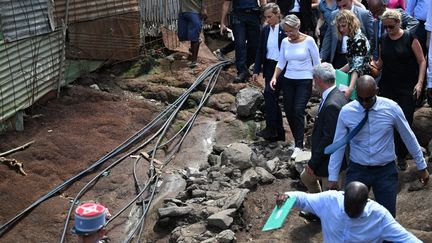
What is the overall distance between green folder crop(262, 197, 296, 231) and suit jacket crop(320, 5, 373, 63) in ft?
12.8

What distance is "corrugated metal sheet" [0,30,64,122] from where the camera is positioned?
30.8 ft

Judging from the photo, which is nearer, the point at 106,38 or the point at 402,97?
the point at 402,97

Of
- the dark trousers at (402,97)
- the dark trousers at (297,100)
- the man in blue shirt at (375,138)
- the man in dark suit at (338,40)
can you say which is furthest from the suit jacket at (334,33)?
the man in blue shirt at (375,138)

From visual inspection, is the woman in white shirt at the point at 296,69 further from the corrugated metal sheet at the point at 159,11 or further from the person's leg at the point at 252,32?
the corrugated metal sheet at the point at 159,11

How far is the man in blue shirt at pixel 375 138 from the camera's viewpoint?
17.7 ft

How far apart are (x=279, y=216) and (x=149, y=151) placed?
538 centimetres

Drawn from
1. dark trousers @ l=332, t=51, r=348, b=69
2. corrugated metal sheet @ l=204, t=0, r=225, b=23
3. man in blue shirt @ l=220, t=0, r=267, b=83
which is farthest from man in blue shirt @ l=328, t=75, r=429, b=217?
corrugated metal sheet @ l=204, t=0, r=225, b=23

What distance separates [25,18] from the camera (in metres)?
9.88

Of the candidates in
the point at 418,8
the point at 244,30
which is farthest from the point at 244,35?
the point at 418,8

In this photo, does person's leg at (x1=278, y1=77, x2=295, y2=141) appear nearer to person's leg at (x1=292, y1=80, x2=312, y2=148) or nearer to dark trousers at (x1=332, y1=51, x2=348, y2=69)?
person's leg at (x1=292, y1=80, x2=312, y2=148)

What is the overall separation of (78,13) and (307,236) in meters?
6.38

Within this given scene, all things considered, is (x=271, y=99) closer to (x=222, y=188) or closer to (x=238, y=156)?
(x=238, y=156)

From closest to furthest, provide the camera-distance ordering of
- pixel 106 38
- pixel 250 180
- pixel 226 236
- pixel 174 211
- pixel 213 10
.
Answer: pixel 226 236 → pixel 174 211 → pixel 250 180 → pixel 106 38 → pixel 213 10

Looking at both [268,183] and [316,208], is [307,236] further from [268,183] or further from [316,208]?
[316,208]
